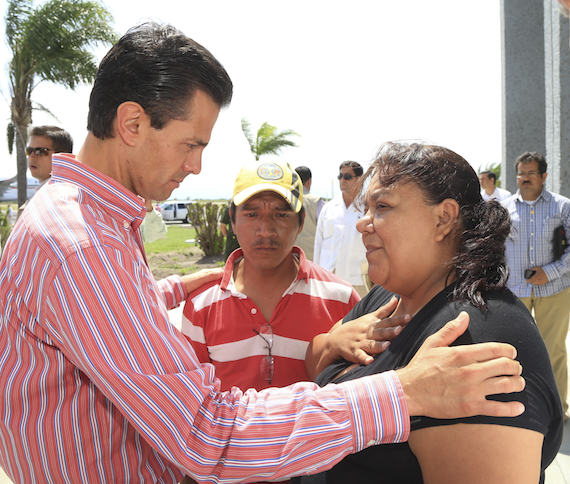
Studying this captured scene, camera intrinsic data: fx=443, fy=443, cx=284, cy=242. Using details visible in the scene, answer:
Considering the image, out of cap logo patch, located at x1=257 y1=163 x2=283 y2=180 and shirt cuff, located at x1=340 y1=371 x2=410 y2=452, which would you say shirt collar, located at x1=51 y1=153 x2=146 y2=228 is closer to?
shirt cuff, located at x1=340 y1=371 x2=410 y2=452

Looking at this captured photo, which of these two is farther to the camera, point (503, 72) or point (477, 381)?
point (503, 72)

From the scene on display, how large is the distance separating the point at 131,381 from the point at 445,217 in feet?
3.72

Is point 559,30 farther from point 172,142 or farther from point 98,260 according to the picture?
point 98,260

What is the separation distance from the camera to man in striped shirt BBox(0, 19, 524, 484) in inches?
47.0

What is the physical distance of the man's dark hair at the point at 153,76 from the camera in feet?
4.83

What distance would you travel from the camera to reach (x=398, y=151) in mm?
1668

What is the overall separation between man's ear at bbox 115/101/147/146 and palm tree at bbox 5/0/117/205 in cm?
1231

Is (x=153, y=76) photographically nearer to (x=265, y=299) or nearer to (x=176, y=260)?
(x=265, y=299)

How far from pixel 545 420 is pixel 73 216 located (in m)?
1.42

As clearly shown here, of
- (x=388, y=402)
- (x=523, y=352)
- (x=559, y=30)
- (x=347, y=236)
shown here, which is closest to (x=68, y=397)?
(x=388, y=402)

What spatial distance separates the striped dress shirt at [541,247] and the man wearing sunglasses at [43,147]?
478 centimetres

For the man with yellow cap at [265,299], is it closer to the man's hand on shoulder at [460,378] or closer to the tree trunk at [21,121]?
the man's hand on shoulder at [460,378]

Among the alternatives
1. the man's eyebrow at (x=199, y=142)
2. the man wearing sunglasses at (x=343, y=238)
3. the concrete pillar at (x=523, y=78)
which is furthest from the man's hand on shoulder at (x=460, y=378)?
the concrete pillar at (x=523, y=78)

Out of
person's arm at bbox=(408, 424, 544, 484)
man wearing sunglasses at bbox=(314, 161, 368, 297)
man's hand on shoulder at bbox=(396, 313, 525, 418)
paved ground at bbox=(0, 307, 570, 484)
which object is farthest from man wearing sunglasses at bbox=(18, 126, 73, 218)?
person's arm at bbox=(408, 424, 544, 484)
